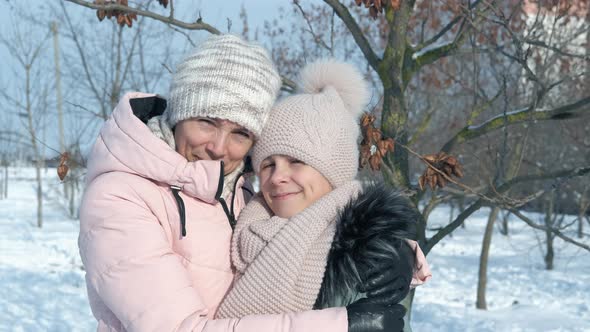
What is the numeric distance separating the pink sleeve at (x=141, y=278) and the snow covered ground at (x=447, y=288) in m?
5.39

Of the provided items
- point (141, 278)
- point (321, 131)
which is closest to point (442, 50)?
point (321, 131)

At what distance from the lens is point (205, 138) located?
6.40 ft

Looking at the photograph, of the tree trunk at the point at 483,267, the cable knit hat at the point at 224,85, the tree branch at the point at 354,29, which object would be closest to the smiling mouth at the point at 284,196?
the cable knit hat at the point at 224,85

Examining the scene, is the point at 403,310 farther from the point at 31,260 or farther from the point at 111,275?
the point at 31,260

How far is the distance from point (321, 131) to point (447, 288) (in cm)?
847

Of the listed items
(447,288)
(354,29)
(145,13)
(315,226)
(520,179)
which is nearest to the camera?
(315,226)

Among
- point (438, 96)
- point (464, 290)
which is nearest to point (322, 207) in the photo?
point (438, 96)

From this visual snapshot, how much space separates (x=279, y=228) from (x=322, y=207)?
0.52ft

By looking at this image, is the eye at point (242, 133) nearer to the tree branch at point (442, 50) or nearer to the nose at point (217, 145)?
the nose at point (217, 145)

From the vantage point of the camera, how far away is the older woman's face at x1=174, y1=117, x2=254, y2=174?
195 centimetres

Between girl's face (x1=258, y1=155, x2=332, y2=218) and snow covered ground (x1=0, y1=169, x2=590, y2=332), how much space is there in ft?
17.2

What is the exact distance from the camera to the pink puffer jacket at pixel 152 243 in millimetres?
1606

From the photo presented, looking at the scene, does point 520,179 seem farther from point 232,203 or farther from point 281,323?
point 281,323

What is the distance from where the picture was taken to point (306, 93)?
2359 mm
